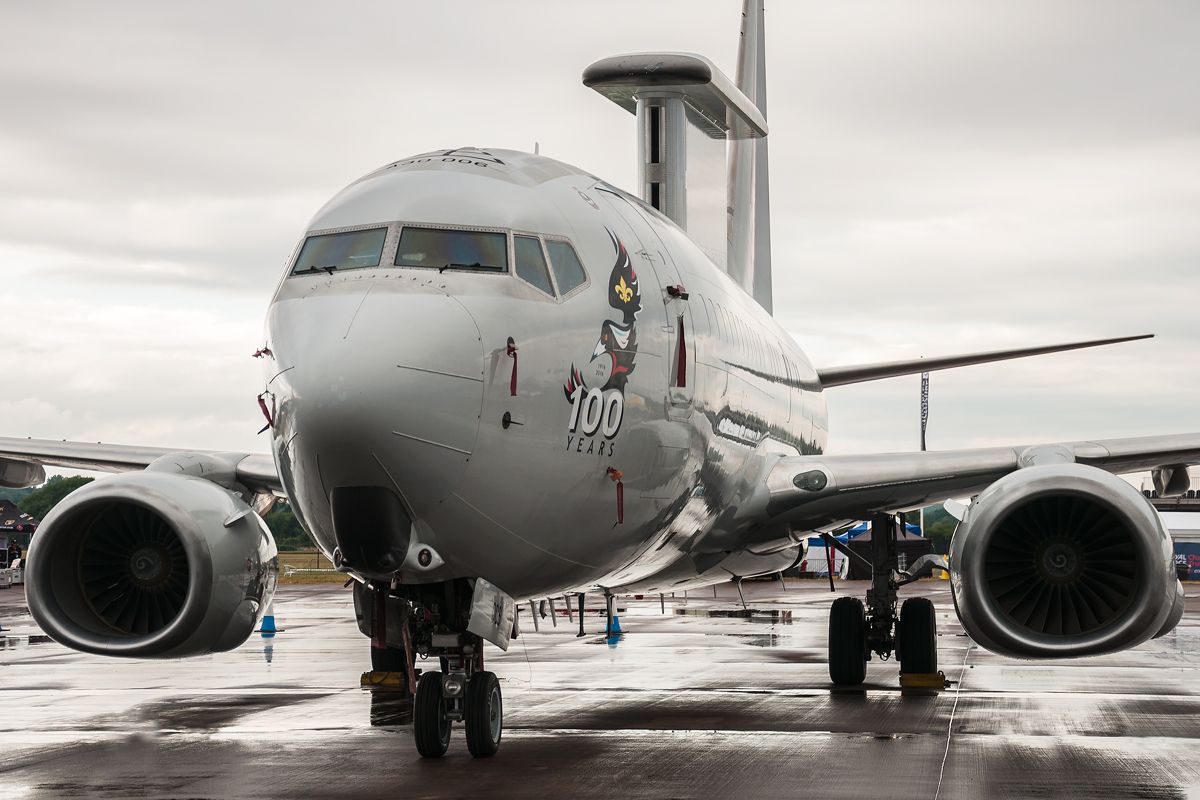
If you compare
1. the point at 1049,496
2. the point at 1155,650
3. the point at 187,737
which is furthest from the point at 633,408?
the point at 1155,650

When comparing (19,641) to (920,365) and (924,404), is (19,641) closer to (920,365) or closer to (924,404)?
(920,365)

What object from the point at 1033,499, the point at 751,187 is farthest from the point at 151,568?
the point at 751,187

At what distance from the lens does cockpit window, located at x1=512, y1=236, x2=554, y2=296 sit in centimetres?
870

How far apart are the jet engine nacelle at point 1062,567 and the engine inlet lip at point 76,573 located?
5535 millimetres

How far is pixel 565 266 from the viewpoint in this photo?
9.07 m

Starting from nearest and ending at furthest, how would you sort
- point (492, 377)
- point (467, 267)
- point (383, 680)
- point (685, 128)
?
1. point (492, 377)
2. point (467, 267)
3. point (383, 680)
4. point (685, 128)

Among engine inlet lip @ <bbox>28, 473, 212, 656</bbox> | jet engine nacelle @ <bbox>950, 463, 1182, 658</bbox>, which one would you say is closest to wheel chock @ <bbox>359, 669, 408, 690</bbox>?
engine inlet lip @ <bbox>28, 473, 212, 656</bbox>

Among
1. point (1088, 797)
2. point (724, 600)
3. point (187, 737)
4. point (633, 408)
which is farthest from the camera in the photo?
point (724, 600)

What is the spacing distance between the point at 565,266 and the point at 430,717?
3318 millimetres

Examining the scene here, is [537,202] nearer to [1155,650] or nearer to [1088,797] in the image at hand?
[1088,797]

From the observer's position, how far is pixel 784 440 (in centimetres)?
1505

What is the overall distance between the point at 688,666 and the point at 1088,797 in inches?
406

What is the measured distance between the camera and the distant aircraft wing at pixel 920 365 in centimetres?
1803

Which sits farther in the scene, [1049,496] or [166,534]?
[166,534]
